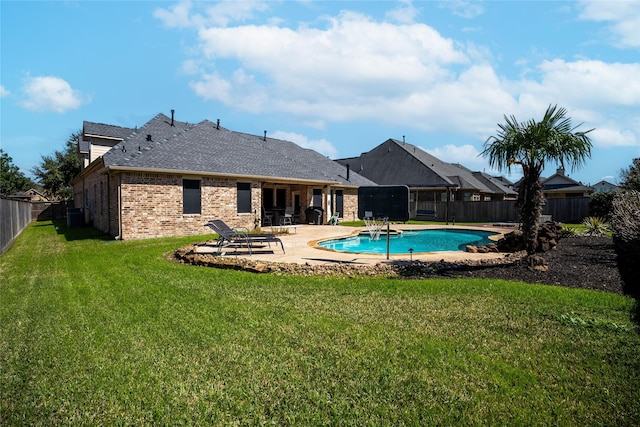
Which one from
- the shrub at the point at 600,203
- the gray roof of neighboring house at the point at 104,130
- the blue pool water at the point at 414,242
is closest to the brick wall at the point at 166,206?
the blue pool water at the point at 414,242

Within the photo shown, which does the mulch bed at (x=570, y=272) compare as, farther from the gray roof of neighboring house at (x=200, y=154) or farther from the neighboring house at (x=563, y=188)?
the neighboring house at (x=563, y=188)


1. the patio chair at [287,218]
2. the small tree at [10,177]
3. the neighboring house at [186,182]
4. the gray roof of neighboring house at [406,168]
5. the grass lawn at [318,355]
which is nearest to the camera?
the grass lawn at [318,355]

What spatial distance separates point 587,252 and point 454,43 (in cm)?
740

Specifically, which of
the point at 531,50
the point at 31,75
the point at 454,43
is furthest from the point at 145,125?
the point at 531,50

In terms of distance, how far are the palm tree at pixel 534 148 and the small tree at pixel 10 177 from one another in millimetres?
58707

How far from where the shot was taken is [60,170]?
4922 cm

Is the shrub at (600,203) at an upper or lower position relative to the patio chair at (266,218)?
upper

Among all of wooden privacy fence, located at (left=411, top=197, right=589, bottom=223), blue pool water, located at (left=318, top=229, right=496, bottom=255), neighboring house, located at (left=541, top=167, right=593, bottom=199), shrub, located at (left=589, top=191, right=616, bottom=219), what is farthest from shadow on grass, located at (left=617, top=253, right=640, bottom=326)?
neighboring house, located at (left=541, top=167, right=593, bottom=199)

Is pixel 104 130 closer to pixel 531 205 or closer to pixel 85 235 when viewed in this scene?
pixel 85 235

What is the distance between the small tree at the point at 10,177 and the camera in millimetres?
49700

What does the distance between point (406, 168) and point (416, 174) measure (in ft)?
4.65

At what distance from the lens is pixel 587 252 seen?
448 inches

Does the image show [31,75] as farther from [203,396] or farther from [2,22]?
[203,396]

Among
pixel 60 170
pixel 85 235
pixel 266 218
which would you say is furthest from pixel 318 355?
pixel 60 170
